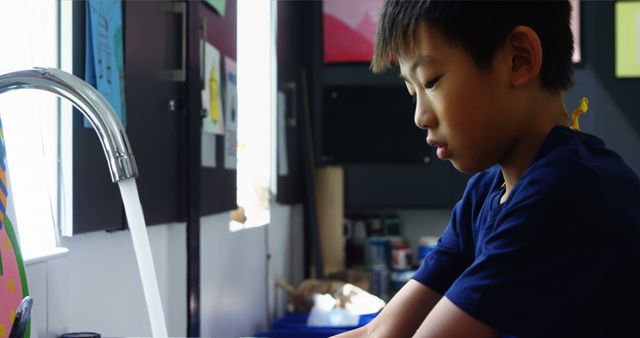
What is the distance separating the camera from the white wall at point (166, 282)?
1444 mm

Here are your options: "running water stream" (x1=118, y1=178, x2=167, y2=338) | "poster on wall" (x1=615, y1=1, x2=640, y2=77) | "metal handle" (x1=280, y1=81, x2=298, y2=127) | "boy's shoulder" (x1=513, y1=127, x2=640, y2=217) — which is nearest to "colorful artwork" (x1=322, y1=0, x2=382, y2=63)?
"metal handle" (x1=280, y1=81, x2=298, y2=127)

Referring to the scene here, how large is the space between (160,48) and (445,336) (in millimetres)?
1288

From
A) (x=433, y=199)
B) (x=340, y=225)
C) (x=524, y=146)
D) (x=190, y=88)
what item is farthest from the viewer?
(x=433, y=199)

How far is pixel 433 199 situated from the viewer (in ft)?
14.3

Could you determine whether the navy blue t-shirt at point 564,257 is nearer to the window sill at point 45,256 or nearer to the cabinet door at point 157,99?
the window sill at point 45,256

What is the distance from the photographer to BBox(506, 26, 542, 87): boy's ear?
0.92 meters

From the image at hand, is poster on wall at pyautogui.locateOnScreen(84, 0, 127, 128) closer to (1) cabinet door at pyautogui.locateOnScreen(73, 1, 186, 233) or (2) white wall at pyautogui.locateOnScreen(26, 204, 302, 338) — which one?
(1) cabinet door at pyautogui.locateOnScreen(73, 1, 186, 233)

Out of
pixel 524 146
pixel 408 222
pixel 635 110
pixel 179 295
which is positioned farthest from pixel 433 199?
pixel 524 146

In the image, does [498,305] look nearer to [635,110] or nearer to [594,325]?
[594,325]

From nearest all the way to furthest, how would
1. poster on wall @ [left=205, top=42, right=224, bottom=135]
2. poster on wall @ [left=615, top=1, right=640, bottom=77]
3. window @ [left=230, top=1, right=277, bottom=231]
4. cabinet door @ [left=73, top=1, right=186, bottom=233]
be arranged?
1. cabinet door @ [left=73, top=1, right=186, bottom=233]
2. poster on wall @ [left=205, top=42, right=224, bottom=135]
3. window @ [left=230, top=1, right=277, bottom=231]
4. poster on wall @ [left=615, top=1, right=640, bottom=77]

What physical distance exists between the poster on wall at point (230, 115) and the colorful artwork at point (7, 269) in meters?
1.45

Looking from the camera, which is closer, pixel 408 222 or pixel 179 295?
pixel 179 295

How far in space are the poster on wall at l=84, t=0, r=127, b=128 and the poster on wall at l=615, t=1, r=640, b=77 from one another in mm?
3088

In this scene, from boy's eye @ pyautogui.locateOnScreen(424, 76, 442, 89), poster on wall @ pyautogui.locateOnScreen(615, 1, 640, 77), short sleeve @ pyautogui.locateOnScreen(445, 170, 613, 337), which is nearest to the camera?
short sleeve @ pyautogui.locateOnScreen(445, 170, 613, 337)
